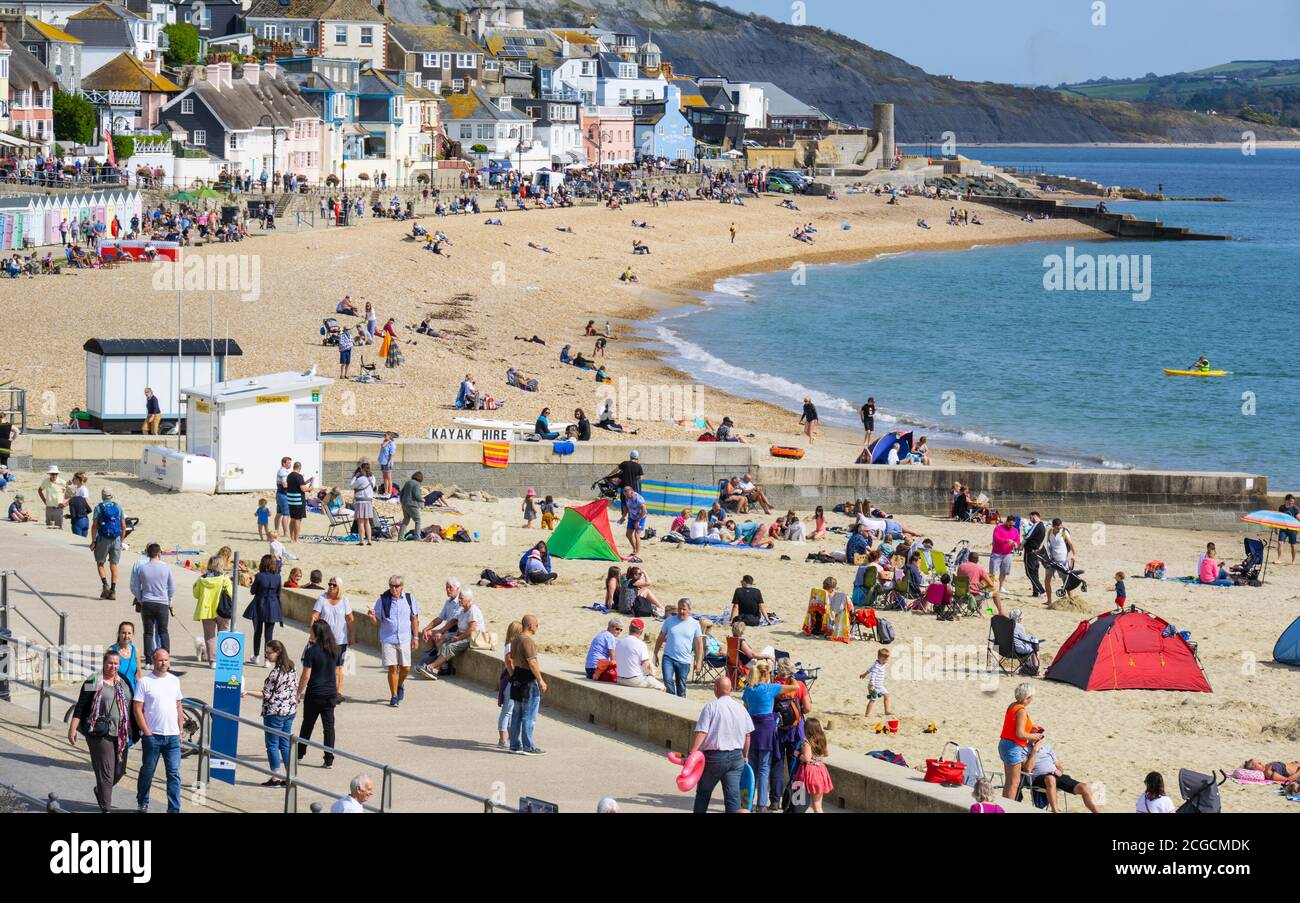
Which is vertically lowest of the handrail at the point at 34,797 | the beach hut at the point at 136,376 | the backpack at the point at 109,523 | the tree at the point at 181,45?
the handrail at the point at 34,797

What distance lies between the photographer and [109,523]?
16.2m

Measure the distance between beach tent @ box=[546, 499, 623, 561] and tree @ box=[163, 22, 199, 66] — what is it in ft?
247

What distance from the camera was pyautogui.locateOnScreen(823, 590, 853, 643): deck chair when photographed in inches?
711

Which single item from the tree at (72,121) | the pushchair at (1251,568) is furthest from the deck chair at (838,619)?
the tree at (72,121)

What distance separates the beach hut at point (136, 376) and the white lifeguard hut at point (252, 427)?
2.19 metres

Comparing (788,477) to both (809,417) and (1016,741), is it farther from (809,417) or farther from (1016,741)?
(1016,741)

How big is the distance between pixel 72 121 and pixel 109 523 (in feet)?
199

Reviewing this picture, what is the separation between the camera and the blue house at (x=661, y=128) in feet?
429

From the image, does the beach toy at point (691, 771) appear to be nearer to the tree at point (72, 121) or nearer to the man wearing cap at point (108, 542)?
the man wearing cap at point (108, 542)

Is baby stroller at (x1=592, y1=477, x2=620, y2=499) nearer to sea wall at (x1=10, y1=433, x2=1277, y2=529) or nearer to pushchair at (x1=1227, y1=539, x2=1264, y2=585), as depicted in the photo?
sea wall at (x1=10, y1=433, x2=1277, y2=529)

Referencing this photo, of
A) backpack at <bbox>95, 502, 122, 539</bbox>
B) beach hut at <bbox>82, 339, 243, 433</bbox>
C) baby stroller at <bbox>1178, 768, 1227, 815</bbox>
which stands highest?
beach hut at <bbox>82, 339, 243, 433</bbox>

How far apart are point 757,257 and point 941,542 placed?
5889cm

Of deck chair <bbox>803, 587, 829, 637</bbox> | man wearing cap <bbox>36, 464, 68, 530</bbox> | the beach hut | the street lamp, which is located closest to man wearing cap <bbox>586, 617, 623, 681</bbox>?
deck chair <bbox>803, 587, 829, 637</bbox>
